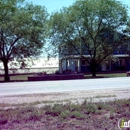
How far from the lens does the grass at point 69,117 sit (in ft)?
20.8

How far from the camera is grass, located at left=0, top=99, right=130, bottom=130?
250 inches

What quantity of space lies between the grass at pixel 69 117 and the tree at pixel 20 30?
22.1 m

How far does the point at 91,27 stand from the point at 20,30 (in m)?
9.56

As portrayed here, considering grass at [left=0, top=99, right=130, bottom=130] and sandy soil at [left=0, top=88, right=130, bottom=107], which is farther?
sandy soil at [left=0, top=88, right=130, bottom=107]

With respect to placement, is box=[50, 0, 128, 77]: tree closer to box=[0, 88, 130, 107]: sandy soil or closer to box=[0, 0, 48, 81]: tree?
box=[0, 0, 48, 81]: tree

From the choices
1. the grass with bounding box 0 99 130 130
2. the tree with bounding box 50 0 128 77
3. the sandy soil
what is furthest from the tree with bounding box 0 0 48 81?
the grass with bounding box 0 99 130 130

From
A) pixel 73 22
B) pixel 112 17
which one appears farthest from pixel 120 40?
pixel 73 22

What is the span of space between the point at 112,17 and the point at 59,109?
86.9ft

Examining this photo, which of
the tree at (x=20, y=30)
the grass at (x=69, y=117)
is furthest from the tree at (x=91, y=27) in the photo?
the grass at (x=69, y=117)

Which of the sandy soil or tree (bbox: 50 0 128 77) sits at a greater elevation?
tree (bbox: 50 0 128 77)

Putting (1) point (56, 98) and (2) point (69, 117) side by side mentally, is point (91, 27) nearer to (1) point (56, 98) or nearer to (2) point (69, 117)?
(1) point (56, 98)

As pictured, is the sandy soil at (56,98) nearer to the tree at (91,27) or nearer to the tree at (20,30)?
the tree at (20,30)

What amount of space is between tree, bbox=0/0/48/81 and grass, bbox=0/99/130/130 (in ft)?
72.4

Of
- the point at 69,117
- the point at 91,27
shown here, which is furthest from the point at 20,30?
the point at 69,117
